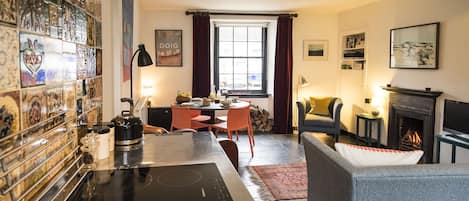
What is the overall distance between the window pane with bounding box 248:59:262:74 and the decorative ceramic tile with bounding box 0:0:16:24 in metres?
6.58

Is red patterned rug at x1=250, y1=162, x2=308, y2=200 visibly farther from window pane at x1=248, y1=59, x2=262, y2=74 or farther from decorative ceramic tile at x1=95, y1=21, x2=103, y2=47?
window pane at x1=248, y1=59, x2=262, y2=74

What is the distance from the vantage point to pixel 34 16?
115 centimetres

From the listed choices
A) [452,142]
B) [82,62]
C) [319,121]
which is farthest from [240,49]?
[82,62]

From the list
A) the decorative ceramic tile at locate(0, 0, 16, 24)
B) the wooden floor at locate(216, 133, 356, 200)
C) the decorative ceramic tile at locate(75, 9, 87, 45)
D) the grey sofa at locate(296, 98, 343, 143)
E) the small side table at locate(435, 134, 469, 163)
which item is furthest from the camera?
the grey sofa at locate(296, 98, 343, 143)

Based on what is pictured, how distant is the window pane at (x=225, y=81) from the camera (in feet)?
24.5

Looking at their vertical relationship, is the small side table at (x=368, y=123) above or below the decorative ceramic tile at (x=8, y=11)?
below

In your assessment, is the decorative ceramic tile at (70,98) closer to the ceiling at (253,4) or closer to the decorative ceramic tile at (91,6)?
the decorative ceramic tile at (91,6)

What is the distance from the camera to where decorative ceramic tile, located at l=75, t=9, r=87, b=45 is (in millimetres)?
1627

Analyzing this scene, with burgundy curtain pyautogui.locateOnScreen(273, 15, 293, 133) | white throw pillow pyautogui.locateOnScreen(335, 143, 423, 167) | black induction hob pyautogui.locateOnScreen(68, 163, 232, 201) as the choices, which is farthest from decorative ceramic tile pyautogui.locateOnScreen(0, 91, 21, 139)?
burgundy curtain pyautogui.locateOnScreen(273, 15, 293, 133)

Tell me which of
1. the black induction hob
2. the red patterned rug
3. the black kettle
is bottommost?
the red patterned rug

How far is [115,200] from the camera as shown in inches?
48.0

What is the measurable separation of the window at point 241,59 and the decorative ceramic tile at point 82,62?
18.4ft

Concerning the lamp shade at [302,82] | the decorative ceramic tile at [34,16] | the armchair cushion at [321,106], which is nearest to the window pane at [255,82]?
the lamp shade at [302,82]

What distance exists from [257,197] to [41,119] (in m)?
2.80
